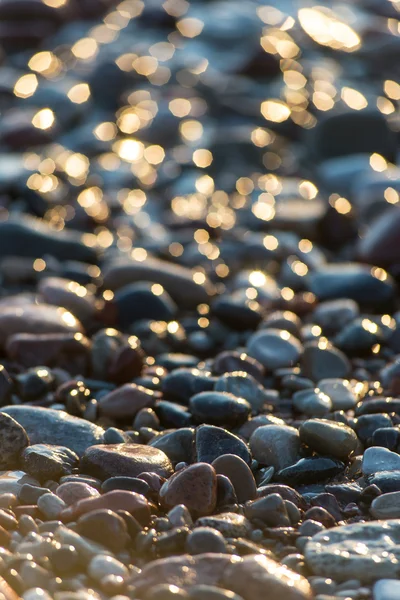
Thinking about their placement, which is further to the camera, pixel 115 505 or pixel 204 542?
pixel 115 505

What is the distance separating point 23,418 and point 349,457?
3.47ft

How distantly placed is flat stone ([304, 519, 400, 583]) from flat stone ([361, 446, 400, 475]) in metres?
0.41

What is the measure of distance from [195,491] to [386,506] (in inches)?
21.1

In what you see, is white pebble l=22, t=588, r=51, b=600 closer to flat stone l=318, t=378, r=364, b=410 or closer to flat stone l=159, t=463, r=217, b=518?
flat stone l=159, t=463, r=217, b=518

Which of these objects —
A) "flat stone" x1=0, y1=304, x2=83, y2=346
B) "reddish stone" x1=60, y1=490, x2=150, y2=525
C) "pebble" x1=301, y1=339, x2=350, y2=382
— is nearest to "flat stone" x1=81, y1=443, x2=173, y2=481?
"reddish stone" x1=60, y1=490, x2=150, y2=525

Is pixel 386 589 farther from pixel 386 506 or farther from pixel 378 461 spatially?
pixel 378 461

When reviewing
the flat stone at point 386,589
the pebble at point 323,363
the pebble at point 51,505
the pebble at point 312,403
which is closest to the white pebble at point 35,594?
the pebble at point 51,505

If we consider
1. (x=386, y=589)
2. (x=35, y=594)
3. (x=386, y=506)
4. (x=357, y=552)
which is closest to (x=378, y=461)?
(x=386, y=506)

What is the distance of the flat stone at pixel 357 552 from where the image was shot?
229 centimetres

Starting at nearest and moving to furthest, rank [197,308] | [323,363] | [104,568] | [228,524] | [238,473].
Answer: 1. [104,568]
2. [228,524]
3. [238,473]
4. [323,363]
5. [197,308]

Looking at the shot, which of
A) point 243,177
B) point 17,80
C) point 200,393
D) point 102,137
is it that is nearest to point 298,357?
point 200,393

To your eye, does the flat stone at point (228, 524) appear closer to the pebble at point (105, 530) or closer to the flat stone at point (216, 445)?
the pebble at point (105, 530)

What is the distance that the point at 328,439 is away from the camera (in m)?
2.97

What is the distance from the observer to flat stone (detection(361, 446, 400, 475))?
288 centimetres
